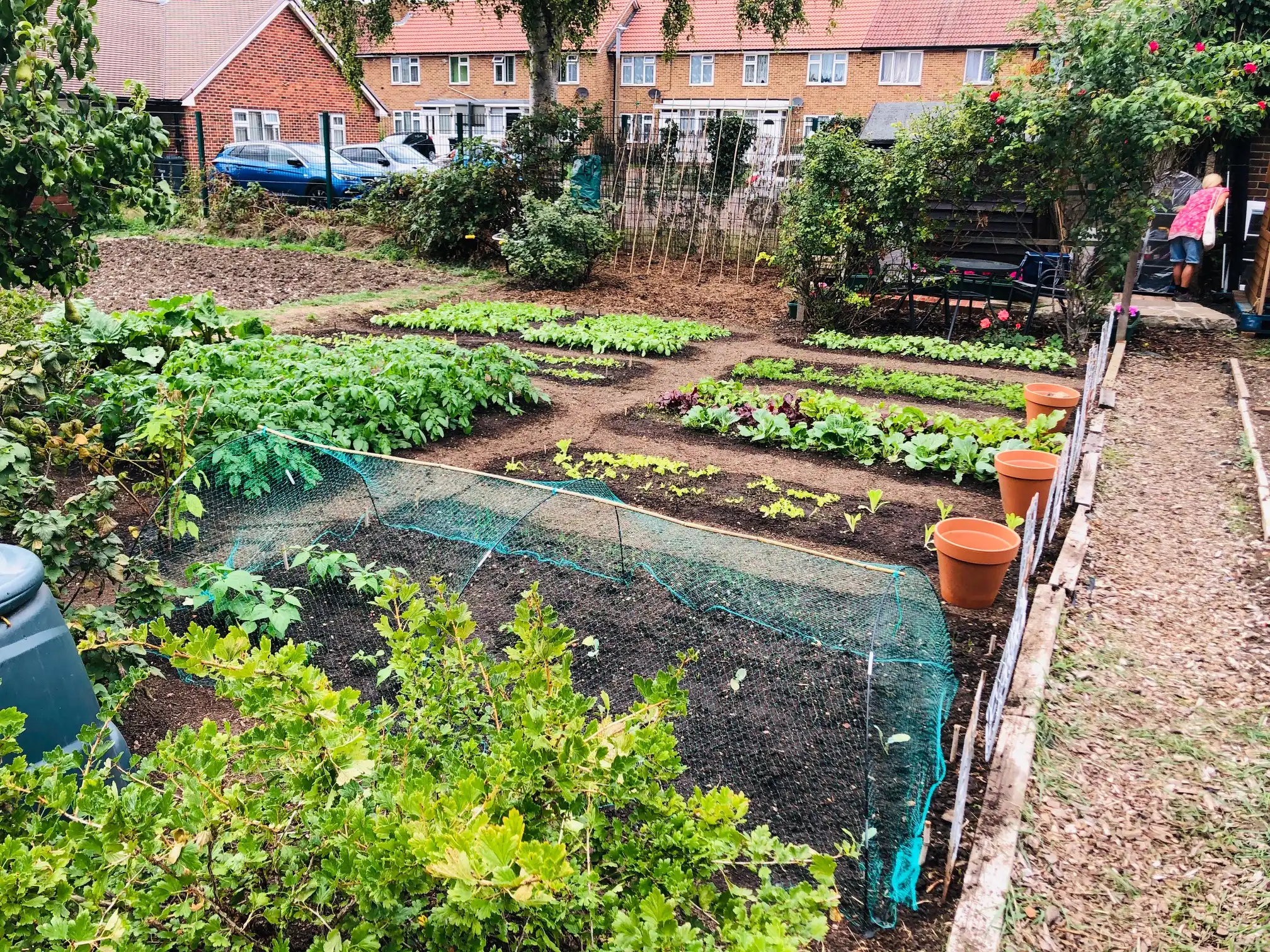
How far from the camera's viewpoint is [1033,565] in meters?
4.43

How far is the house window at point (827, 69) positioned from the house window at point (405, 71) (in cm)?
1913

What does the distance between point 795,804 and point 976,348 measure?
7983 millimetres

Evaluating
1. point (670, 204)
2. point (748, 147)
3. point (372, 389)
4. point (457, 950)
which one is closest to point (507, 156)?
point (670, 204)

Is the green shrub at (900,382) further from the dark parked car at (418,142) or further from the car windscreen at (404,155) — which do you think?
the dark parked car at (418,142)

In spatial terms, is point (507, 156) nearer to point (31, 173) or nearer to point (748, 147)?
point (748, 147)

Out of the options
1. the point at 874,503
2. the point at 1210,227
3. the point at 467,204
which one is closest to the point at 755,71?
the point at 467,204

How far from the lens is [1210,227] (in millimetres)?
11164

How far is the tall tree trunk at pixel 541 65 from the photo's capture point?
15484 millimetres

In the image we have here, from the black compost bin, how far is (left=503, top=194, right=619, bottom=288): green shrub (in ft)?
37.5

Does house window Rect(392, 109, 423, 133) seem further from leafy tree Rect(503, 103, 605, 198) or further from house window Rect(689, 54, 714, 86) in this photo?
leafy tree Rect(503, 103, 605, 198)

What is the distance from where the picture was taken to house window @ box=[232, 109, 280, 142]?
29.6 metres

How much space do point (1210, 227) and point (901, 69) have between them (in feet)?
89.8

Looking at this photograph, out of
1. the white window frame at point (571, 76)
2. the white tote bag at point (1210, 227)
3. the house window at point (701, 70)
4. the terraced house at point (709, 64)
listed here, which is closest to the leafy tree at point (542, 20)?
the white tote bag at point (1210, 227)

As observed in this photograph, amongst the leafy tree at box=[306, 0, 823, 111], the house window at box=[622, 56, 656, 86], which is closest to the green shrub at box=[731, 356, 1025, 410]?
the leafy tree at box=[306, 0, 823, 111]
